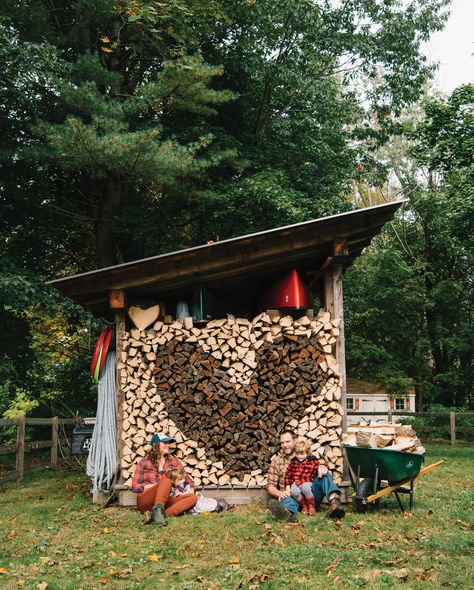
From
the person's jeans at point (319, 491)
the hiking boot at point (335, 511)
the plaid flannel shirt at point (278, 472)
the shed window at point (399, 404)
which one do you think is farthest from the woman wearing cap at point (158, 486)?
the shed window at point (399, 404)

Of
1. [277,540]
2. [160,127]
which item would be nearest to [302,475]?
[277,540]

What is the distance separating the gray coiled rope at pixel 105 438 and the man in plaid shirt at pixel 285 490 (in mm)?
2226

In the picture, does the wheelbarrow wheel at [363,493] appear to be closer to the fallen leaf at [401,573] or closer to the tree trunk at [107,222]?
the fallen leaf at [401,573]

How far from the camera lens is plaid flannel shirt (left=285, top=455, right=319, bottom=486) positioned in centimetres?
810

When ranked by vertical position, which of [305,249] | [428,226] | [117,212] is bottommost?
[305,249]

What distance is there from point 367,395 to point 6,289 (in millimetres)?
19449

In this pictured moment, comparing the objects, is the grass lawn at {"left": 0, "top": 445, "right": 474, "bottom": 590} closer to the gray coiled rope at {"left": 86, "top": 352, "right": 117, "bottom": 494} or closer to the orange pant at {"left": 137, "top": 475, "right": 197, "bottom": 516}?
the orange pant at {"left": 137, "top": 475, "right": 197, "bottom": 516}

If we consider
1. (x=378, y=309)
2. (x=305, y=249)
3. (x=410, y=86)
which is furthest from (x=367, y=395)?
(x=305, y=249)

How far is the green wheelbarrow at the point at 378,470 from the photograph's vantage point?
7.54 m

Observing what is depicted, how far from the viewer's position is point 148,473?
27.6ft

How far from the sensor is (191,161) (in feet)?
45.5

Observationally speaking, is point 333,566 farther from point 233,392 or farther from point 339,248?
point 339,248

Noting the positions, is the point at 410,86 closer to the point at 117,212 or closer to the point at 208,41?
the point at 208,41

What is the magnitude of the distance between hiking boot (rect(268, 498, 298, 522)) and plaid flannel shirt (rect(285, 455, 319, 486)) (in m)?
0.40
